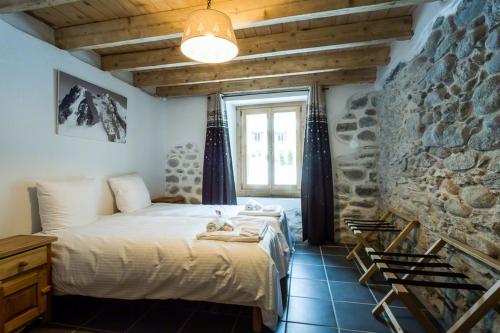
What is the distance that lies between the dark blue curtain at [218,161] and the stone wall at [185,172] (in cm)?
26

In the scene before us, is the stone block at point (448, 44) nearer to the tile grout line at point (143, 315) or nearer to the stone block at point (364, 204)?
the stone block at point (364, 204)

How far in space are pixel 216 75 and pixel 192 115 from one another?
1.00m

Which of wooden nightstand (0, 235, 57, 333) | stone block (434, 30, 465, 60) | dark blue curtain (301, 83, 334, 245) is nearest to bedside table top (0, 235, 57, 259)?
wooden nightstand (0, 235, 57, 333)

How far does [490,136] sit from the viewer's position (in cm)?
127

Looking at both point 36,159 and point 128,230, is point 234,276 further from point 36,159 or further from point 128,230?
point 36,159

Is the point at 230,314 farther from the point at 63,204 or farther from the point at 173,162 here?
the point at 173,162

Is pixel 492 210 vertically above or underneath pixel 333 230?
above

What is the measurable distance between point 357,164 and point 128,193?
2886 mm

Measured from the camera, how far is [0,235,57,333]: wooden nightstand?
1.47m

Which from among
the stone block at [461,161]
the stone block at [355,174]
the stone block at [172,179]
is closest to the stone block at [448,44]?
the stone block at [461,161]

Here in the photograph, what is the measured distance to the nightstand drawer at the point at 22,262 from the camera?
147cm

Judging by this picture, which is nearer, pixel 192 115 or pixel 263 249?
pixel 263 249

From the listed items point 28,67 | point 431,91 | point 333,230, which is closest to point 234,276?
point 431,91

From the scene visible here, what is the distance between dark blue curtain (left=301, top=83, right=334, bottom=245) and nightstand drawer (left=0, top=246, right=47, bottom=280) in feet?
8.92
